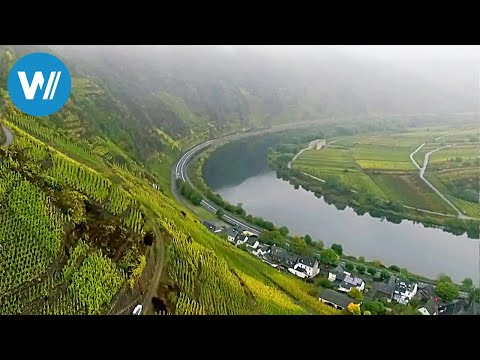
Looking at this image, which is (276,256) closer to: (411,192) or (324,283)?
(324,283)

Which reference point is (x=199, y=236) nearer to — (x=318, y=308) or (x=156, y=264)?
(x=156, y=264)

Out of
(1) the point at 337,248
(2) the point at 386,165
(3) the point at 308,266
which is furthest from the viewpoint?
(2) the point at 386,165

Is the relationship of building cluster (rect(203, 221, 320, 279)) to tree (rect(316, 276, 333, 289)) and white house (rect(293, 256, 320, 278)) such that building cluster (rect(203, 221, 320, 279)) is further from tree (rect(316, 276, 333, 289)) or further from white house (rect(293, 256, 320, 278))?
tree (rect(316, 276, 333, 289))

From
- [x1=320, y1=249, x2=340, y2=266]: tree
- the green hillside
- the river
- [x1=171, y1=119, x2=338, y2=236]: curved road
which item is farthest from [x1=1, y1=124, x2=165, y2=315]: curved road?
the river

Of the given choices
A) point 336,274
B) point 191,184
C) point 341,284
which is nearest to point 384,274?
point 336,274

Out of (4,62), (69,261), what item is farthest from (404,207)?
(4,62)
